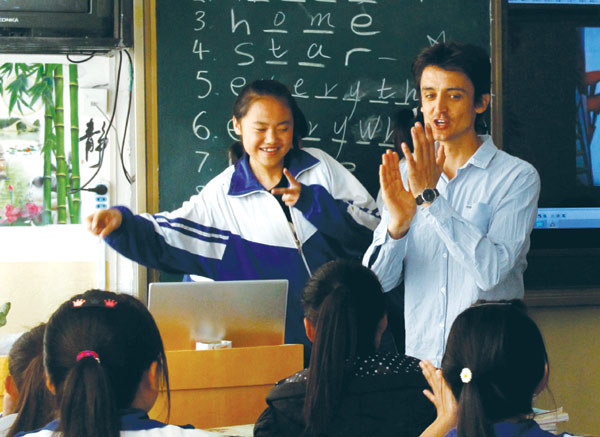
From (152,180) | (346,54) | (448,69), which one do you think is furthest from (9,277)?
(448,69)

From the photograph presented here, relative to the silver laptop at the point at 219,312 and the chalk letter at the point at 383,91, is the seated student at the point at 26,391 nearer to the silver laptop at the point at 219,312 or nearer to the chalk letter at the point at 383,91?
the silver laptop at the point at 219,312

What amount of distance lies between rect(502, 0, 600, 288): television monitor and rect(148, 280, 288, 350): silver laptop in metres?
1.54

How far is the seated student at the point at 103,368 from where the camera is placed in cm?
128

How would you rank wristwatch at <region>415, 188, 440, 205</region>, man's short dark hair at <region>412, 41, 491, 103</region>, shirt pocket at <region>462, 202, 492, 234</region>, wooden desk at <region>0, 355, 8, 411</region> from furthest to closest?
man's short dark hair at <region>412, 41, 491, 103</region> < shirt pocket at <region>462, 202, 492, 234</region> < wristwatch at <region>415, 188, 440, 205</region> < wooden desk at <region>0, 355, 8, 411</region>

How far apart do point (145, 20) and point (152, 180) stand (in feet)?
2.09

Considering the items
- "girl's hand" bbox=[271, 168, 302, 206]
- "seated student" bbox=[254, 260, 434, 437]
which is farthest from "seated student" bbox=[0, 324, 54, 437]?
"girl's hand" bbox=[271, 168, 302, 206]

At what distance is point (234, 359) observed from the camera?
199 centimetres

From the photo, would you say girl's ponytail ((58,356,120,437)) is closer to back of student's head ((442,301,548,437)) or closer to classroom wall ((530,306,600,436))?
back of student's head ((442,301,548,437))

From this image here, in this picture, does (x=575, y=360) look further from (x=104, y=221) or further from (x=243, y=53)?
(x=104, y=221)

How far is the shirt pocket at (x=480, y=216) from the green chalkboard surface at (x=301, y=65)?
0.82 metres

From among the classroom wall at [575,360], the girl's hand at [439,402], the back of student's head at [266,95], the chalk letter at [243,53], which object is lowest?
the classroom wall at [575,360]

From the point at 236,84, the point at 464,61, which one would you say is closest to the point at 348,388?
the point at 464,61

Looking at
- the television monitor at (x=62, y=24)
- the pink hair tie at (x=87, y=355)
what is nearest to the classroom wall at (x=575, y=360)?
the television monitor at (x=62, y=24)

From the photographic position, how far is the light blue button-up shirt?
2223mm
